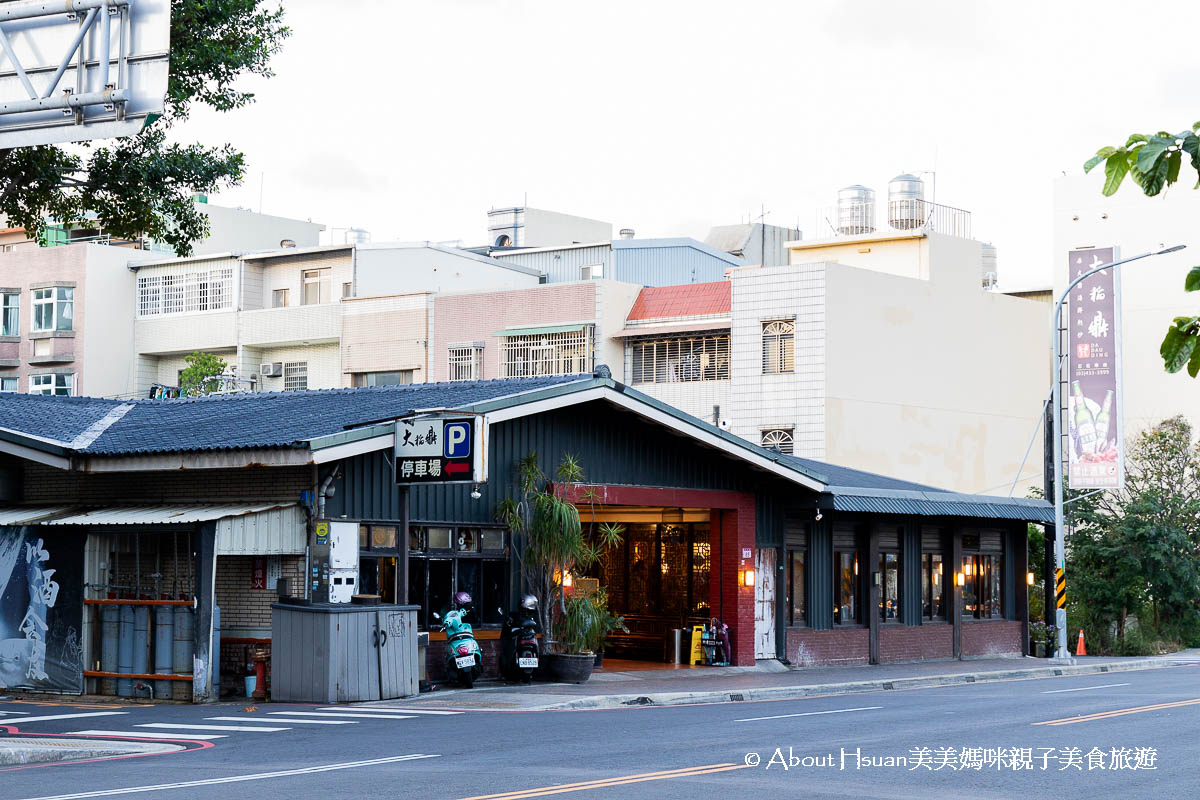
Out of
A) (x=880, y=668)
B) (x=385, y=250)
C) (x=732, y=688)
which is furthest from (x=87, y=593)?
(x=385, y=250)

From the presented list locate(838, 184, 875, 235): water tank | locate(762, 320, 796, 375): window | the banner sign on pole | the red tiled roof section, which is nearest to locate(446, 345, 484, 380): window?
the red tiled roof section

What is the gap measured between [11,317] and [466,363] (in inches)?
827

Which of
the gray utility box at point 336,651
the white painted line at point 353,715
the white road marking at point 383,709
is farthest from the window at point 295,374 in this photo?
the white painted line at point 353,715

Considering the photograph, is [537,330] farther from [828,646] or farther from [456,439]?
[456,439]

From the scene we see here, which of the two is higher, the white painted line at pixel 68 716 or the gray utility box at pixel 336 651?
the gray utility box at pixel 336 651

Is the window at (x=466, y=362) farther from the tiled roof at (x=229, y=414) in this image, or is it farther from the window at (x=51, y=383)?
the tiled roof at (x=229, y=414)

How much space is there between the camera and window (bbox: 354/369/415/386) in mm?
59281

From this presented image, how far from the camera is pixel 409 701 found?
77.2 ft

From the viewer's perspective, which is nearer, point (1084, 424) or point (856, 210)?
point (1084, 424)

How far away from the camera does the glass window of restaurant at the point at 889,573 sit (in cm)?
3566

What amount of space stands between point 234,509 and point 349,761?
9259 millimetres

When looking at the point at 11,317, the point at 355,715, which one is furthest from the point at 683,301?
the point at 355,715

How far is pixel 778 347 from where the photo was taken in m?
53.0

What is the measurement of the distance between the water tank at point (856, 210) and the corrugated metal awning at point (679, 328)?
→ 10.0 metres
